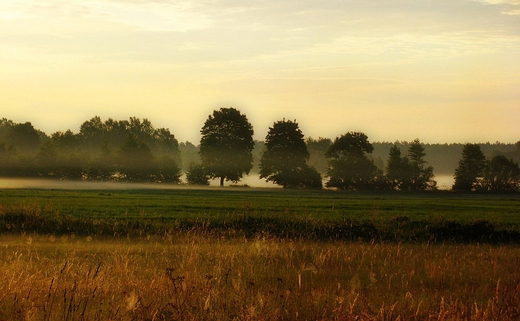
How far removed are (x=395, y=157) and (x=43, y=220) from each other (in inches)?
3362

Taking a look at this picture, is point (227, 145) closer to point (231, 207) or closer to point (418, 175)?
point (418, 175)

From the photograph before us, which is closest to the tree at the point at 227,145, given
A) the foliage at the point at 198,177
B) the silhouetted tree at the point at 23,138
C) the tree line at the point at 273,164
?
the tree line at the point at 273,164

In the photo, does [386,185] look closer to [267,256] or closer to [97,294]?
[267,256]

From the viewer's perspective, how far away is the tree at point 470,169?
10812cm

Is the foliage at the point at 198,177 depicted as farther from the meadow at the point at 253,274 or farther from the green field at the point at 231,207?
the meadow at the point at 253,274

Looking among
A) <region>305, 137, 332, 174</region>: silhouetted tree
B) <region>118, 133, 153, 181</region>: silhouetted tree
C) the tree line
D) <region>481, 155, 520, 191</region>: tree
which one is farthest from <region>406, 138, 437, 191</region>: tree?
<region>305, 137, 332, 174</region>: silhouetted tree

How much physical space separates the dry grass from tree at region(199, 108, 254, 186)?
8344cm

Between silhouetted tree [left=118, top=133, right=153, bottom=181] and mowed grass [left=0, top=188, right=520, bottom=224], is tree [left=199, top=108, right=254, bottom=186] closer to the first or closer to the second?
silhouetted tree [left=118, top=133, right=153, bottom=181]

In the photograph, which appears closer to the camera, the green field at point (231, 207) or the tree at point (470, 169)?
the green field at point (231, 207)

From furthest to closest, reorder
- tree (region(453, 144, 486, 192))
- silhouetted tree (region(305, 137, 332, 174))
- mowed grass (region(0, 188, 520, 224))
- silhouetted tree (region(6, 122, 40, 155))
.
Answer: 1. silhouetted tree (region(305, 137, 332, 174))
2. silhouetted tree (region(6, 122, 40, 155))
3. tree (region(453, 144, 486, 192))
4. mowed grass (region(0, 188, 520, 224))

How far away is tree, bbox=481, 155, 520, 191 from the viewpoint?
10944 centimetres

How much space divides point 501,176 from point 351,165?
93.0 ft

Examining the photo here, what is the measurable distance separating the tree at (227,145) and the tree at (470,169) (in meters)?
37.0

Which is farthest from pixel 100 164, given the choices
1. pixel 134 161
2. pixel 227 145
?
pixel 227 145
